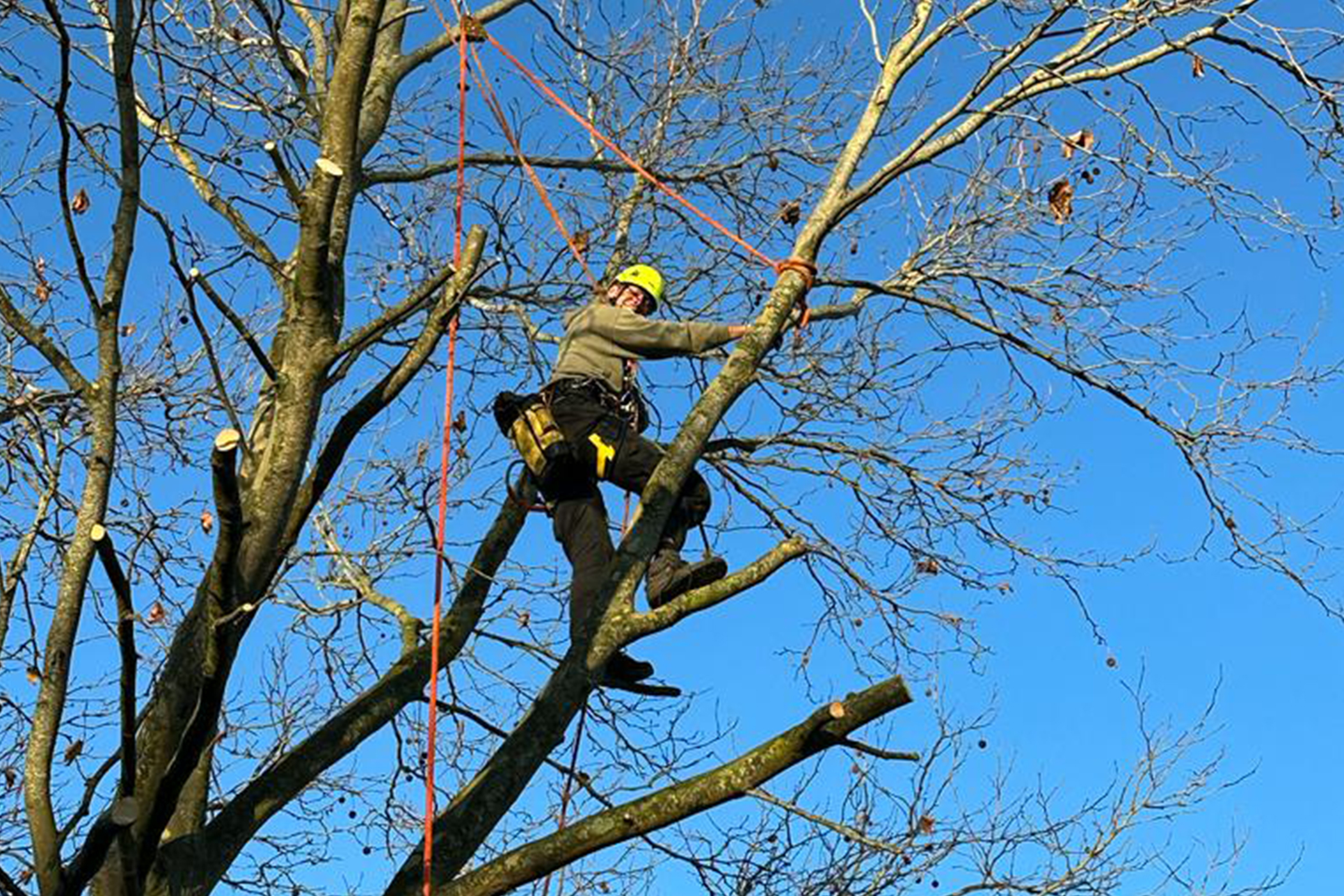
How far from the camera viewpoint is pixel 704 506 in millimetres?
6027

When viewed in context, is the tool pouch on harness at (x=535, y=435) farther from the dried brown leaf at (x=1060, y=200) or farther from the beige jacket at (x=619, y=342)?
the dried brown leaf at (x=1060, y=200)

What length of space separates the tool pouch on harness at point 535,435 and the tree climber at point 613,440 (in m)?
0.05

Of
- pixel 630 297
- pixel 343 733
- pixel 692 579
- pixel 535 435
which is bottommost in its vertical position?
pixel 343 733

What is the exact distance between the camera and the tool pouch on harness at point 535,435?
6098mm

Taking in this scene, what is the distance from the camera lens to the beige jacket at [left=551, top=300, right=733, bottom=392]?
6.35 metres

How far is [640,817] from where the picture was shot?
4781 mm

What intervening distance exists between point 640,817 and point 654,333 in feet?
7.06

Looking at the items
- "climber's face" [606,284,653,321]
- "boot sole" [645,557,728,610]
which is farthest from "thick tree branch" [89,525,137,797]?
"climber's face" [606,284,653,321]

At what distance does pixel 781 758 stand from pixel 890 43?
10.5ft

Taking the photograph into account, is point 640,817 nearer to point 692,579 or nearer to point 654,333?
point 692,579

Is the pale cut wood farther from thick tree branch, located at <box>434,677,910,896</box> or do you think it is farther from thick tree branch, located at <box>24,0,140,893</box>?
thick tree branch, located at <box>434,677,910,896</box>

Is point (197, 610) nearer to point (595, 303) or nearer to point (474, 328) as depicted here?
point (595, 303)

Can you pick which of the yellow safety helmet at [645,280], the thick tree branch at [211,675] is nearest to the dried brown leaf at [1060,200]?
the yellow safety helmet at [645,280]

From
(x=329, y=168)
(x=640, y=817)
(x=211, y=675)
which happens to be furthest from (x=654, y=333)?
(x=211, y=675)
